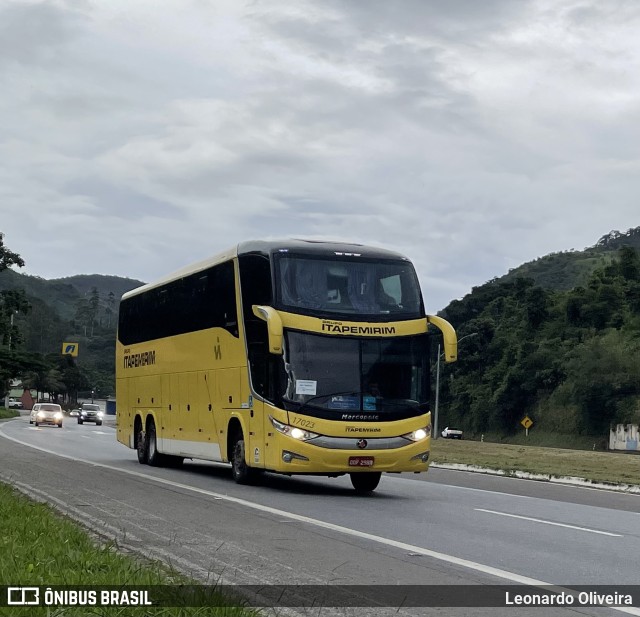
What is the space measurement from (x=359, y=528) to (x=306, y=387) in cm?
493

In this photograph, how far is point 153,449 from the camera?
26.4 meters

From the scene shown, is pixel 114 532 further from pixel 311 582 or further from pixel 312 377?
pixel 312 377

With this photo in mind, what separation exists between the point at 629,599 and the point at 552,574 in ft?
4.36

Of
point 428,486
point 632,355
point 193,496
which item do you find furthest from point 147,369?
point 632,355

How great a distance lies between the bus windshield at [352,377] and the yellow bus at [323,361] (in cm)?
2

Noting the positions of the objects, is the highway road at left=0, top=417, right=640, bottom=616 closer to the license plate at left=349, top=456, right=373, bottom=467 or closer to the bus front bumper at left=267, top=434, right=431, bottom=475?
the bus front bumper at left=267, top=434, right=431, bottom=475

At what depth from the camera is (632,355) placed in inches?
3349

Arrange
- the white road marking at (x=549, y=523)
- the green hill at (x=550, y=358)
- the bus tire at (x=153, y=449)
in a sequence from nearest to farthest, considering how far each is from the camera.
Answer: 1. the white road marking at (x=549, y=523)
2. the bus tire at (x=153, y=449)
3. the green hill at (x=550, y=358)

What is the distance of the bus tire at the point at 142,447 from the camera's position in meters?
27.0

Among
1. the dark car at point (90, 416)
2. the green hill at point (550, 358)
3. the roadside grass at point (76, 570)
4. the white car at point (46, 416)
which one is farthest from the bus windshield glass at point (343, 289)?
the green hill at point (550, 358)

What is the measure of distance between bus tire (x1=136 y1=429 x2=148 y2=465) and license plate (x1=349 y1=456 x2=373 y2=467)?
32.4 feet

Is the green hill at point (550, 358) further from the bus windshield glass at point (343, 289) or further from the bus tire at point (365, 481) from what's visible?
the bus windshield glass at point (343, 289)

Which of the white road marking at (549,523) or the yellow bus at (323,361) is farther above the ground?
the yellow bus at (323,361)

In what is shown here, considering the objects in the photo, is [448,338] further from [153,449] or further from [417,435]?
[153,449]
